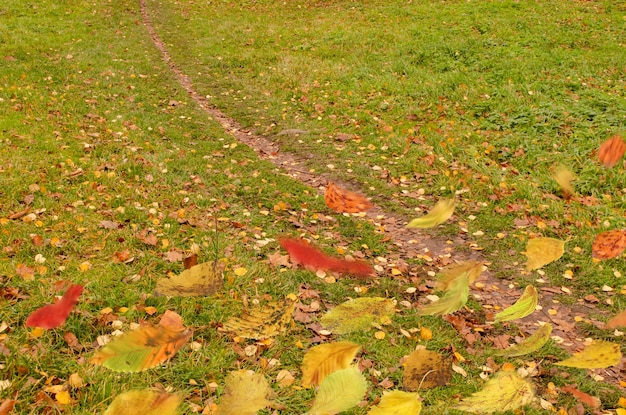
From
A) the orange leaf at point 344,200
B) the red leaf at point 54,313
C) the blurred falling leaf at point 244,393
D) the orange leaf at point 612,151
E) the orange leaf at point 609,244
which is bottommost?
the orange leaf at point 609,244

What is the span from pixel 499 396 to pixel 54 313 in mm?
2677

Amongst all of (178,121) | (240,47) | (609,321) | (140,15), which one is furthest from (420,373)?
(140,15)

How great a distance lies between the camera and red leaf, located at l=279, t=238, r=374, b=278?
4098 mm

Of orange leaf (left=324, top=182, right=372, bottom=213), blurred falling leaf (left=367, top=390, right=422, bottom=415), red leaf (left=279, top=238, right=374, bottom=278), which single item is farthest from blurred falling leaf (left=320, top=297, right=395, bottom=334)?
orange leaf (left=324, top=182, right=372, bottom=213)

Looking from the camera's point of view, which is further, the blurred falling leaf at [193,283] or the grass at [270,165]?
the blurred falling leaf at [193,283]

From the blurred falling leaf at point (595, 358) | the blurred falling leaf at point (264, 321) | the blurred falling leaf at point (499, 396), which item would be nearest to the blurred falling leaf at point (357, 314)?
the blurred falling leaf at point (264, 321)

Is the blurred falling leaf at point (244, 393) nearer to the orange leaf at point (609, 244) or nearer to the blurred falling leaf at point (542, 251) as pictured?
the blurred falling leaf at point (542, 251)

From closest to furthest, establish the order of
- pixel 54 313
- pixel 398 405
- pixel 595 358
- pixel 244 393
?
pixel 398 405, pixel 244 393, pixel 595 358, pixel 54 313

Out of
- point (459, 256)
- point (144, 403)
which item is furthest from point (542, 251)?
point (144, 403)

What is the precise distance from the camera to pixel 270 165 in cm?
620

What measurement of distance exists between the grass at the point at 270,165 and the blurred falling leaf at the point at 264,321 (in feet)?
0.35

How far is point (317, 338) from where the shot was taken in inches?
126

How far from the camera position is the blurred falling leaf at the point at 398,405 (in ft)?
7.04

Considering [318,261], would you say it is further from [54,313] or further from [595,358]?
[595,358]
